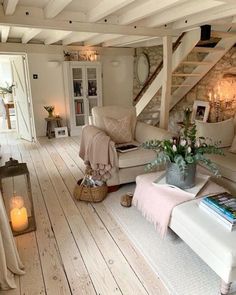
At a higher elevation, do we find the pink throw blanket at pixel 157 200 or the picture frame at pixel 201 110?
the picture frame at pixel 201 110

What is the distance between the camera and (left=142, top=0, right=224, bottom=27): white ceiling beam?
2549mm

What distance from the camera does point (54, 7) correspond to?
2475 millimetres

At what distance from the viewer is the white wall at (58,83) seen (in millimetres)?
5504

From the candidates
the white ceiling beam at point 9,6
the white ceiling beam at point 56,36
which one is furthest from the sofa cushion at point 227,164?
the white ceiling beam at point 56,36

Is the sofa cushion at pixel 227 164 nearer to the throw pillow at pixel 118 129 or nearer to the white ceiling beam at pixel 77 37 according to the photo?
the throw pillow at pixel 118 129

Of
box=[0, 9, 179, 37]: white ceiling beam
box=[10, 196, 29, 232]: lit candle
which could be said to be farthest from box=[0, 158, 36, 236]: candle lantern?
box=[0, 9, 179, 37]: white ceiling beam

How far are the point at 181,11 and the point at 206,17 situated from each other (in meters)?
0.35

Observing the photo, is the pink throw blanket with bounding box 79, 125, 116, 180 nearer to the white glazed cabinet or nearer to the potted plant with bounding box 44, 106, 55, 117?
the white glazed cabinet

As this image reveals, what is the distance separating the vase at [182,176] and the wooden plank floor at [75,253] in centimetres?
67

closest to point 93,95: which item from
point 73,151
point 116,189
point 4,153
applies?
point 73,151

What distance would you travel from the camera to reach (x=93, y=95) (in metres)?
5.84

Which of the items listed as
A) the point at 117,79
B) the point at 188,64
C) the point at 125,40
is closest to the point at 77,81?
the point at 117,79

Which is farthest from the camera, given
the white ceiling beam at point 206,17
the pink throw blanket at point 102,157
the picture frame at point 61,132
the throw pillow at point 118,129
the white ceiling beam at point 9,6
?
the picture frame at point 61,132

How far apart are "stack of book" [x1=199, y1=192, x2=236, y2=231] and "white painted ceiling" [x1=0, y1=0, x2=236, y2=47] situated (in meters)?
1.58
